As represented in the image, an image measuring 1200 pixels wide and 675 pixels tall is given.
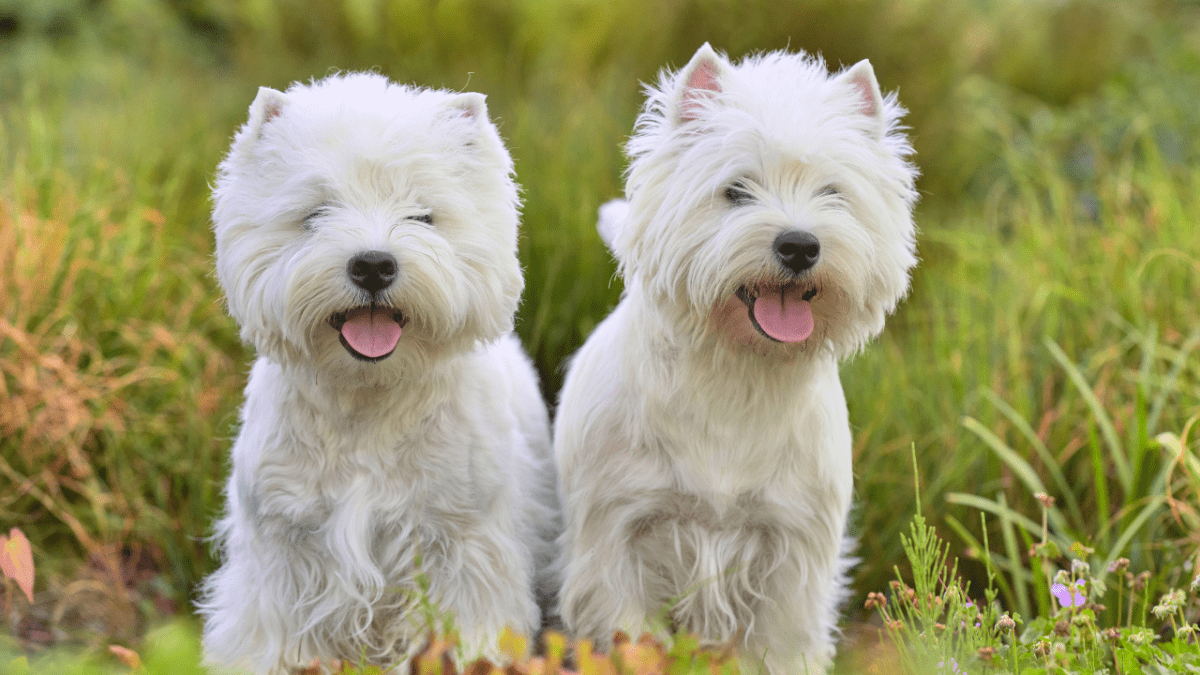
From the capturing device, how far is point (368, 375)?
2.72 m

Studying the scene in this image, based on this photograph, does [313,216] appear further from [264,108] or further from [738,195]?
[738,195]

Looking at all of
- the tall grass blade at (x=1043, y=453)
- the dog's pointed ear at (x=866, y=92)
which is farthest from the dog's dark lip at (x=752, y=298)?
the tall grass blade at (x=1043, y=453)

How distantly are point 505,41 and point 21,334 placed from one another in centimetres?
456

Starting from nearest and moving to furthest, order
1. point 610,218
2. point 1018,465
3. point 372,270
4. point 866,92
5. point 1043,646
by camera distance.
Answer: point 372,270 < point 1043,646 < point 866,92 < point 610,218 < point 1018,465

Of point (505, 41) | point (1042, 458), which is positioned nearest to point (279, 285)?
point (1042, 458)

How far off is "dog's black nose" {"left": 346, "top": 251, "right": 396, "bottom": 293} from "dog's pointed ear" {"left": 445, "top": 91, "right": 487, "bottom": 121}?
54 cm

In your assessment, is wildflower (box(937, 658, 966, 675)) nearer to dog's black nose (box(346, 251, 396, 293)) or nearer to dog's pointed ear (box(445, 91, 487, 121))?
dog's black nose (box(346, 251, 396, 293))

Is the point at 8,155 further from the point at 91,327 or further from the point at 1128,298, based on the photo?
the point at 1128,298

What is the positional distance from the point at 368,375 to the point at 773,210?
42.9 inches

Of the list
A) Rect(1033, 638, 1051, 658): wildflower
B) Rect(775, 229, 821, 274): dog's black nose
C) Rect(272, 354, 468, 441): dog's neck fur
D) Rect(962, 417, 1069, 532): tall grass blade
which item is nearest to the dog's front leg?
Rect(272, 354, 468, 441): dog's neck fur

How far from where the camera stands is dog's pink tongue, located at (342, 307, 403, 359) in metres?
2.63

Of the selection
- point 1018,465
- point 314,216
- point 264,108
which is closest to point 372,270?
point 314,216

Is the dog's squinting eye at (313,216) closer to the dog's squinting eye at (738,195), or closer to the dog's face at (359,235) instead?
the dog's face at (359,235)

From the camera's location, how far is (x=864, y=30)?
6.51 meters
